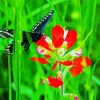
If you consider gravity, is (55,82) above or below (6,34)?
below

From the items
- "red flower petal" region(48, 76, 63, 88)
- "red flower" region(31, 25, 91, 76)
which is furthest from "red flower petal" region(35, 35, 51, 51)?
"red flower petal" region(48, 76, 63, 88)

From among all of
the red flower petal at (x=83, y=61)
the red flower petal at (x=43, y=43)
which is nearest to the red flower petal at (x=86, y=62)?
the red flower petal at (x=83, y=61)

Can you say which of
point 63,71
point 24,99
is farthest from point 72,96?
point 24,99

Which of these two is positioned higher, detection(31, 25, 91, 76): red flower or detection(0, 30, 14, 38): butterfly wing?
detection(0, 30, 14, 38): butterfly wing

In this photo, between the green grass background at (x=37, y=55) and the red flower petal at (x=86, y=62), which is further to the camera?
the green grass background at (x=37, y=55)

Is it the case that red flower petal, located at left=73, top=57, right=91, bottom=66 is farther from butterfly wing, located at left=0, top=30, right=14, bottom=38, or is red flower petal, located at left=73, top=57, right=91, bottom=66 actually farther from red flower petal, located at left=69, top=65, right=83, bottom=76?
butterfly wing, located at left=0, top=30, right=14, bottom=38

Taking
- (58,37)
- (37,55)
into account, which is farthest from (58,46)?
(37,55)

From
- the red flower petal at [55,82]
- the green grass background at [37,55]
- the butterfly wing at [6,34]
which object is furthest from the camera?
the green grass background at [37,55]

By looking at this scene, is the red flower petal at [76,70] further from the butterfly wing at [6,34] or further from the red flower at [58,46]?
the butterfly wing at [6,34]

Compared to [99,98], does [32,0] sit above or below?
above

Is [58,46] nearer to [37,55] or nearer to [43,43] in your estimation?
[43,43]

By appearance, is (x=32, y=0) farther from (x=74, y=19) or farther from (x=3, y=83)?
(x=3, y=83)
